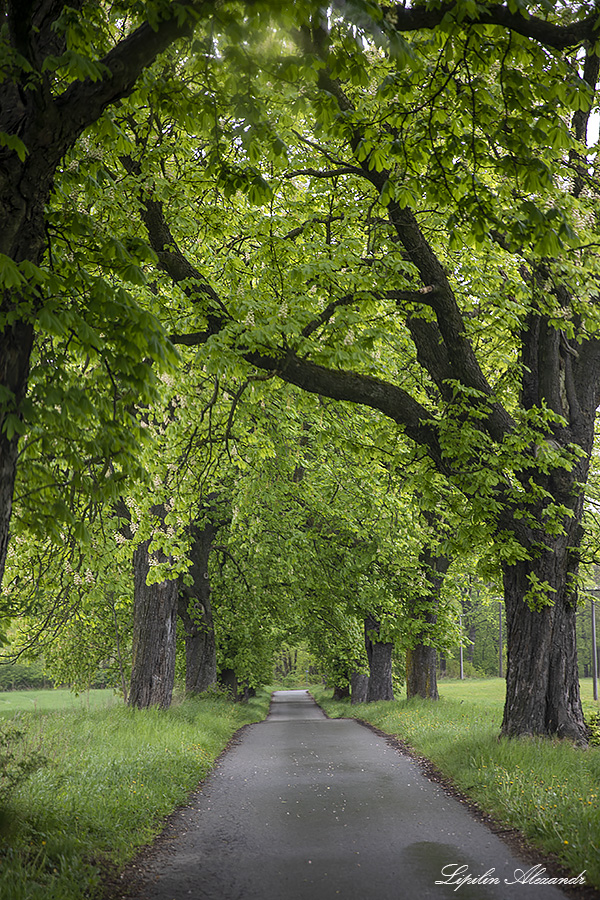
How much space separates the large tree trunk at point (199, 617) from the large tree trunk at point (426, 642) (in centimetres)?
627

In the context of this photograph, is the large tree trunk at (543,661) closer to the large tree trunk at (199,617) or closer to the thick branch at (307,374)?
the thick branch at (307,374)

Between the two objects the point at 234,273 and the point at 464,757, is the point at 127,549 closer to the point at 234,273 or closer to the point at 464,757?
the point at 234,273

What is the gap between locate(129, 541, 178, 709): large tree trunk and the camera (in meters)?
13.4

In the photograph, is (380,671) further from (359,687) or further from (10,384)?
(10,384)

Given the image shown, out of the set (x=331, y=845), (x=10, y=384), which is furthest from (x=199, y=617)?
(x=10, y=384)

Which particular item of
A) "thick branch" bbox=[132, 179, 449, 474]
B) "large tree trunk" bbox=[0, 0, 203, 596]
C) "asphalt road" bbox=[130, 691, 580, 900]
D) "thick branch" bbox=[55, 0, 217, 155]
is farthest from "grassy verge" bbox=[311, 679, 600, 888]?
"thick branch" bbox=[55, 0, 217, 155]

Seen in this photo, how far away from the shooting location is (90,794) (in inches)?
269

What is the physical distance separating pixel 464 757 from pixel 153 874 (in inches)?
214

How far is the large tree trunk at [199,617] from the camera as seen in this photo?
64.5 ft

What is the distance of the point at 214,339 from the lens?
25.4ft

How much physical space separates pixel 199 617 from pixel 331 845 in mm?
14013

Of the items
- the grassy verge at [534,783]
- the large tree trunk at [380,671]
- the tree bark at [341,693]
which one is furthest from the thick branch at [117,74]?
the tree bark at [341,693]

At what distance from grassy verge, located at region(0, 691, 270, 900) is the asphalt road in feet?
1.30

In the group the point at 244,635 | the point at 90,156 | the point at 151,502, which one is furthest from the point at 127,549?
the point at 244,635
